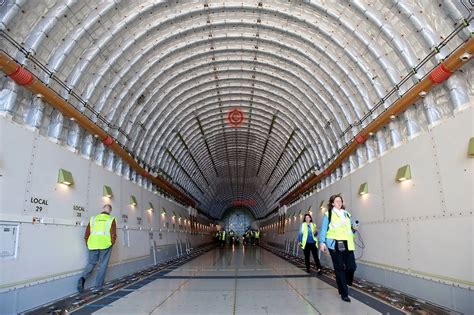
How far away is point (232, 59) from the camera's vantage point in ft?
37.2

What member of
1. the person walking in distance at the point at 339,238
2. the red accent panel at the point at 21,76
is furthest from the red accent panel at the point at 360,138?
the red accent panel at the point at 21,76

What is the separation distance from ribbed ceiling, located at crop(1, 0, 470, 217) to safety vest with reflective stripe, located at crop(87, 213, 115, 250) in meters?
2.70

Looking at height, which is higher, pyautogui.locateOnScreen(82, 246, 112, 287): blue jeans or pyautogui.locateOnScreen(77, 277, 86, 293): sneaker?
pyautogui.locateOnScreen(82, 246, 112, 287): blue jeans

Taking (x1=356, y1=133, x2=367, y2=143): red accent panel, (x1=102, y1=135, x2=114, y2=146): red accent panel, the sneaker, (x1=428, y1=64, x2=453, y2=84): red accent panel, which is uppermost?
(x1=428, y1=64, x2=453, y2=84): red accent panel

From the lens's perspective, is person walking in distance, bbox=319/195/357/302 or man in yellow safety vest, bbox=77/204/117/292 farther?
man in yellow safety vest, bbox=77/204/117/292

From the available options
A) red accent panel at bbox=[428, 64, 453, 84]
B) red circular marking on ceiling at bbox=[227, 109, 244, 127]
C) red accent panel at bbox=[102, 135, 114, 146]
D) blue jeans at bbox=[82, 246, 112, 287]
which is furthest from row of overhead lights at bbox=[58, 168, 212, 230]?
red accent panel at bbox=[428, 64, 453, 84]

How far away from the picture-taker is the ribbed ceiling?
669 centimetres

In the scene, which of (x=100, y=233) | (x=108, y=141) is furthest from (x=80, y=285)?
(x=108, y=141)

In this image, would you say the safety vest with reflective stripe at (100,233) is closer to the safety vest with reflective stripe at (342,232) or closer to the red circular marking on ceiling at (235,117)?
the safety vest with reflective stripe at (342,232)

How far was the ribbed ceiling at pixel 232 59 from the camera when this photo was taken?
6691 millimetres

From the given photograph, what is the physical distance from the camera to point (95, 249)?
7.69 meters

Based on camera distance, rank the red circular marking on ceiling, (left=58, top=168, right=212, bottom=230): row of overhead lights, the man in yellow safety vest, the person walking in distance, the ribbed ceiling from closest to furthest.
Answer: the person walking in distance → the ribbed ceiling → (left=58, top=168, right=212, bottom=230): row of overhead lights → the man in yellow safety vest → the red circular marking on ceiling

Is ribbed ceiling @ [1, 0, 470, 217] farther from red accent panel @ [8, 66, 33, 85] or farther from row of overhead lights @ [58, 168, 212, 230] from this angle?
row of overhead lights @ [58, 168, 212, 230]

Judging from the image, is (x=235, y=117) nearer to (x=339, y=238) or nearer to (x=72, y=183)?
(x=72, y=183)
